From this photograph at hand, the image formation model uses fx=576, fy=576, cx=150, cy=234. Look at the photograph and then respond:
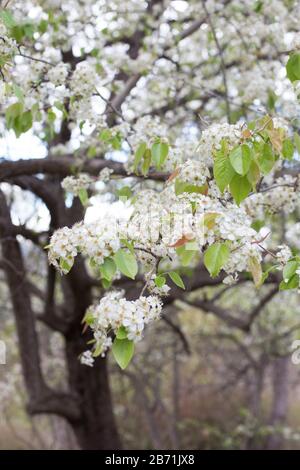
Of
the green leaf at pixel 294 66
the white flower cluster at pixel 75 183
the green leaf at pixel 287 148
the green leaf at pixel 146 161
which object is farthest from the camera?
the white flower cluster at pixel 75 183

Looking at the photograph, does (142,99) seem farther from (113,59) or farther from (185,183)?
(185,183)

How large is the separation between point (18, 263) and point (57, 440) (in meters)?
3.19

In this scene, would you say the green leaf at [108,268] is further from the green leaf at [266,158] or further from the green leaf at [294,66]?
the green leaf at [294,66]

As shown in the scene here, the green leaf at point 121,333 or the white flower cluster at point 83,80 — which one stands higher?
the white flower cluster at point 83,80

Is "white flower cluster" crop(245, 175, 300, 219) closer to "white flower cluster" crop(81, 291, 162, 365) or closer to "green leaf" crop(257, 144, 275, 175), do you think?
"green leaf" crop(257, 144, 275, 175)

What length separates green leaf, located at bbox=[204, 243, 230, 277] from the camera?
1.49 m

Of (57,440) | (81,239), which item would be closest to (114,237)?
(81,239)

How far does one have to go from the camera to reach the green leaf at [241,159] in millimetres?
1581

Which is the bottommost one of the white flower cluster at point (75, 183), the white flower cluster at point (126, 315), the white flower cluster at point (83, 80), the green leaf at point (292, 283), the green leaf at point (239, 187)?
the white flower cluster at point (126, 315)

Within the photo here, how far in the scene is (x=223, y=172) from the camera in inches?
64.7

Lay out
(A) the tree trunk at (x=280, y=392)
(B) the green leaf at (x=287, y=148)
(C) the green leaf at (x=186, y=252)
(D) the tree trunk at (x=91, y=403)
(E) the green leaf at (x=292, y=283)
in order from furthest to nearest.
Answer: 1. (A) the tree trunk at (x=280, y=392)
2. (D) the tree trunk at (x=91, y=403)
3. (B) the green leaf at (x=287, y=148)
4. (E) the green leaf at (x=292, y=283)
5. (C) the green leaf at (x=186, y=252)

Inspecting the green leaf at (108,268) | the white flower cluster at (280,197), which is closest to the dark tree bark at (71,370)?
the white flower cluster at (280,197)

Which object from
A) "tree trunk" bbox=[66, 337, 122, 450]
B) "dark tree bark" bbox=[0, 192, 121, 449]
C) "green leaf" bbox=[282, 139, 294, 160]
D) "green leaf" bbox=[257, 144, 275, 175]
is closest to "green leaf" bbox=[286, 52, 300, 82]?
"green leaf" bbox=[282, 139, 294, 160]

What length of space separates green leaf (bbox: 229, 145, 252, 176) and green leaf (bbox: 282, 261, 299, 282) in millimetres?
316
